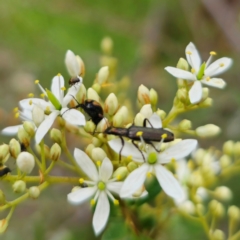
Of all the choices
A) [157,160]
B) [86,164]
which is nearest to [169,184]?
[157,160]

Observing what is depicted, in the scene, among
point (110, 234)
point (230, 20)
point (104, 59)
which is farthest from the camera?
point (230, 20)

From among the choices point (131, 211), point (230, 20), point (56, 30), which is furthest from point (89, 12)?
point (131, 211)

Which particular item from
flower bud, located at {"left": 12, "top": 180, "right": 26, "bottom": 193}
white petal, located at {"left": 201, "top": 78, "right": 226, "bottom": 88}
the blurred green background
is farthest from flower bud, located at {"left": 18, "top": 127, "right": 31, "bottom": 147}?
the blurred green background

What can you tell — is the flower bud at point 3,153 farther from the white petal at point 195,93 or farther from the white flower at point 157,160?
the white petal at point 195,93

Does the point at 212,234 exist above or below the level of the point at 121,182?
below

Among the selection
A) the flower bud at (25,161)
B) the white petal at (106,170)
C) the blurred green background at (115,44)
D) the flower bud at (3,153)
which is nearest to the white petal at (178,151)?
the white petal at (106,170)

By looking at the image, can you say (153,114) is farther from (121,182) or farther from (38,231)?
(38,231)

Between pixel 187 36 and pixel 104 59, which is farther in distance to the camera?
pixel 187 36
